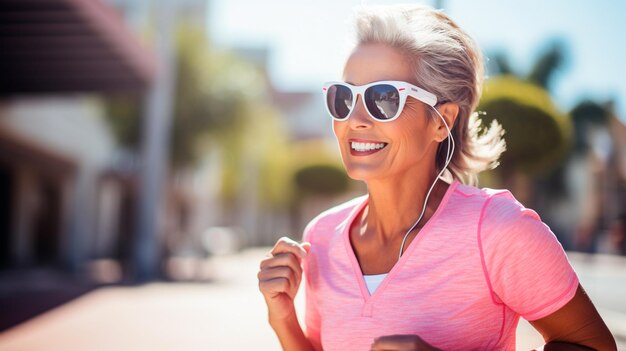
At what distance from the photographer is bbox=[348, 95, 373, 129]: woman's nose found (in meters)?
1.91

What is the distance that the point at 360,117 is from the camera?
192 centimetres

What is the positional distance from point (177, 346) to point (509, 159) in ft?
16.8

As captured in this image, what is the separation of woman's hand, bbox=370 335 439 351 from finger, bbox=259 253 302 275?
417mm

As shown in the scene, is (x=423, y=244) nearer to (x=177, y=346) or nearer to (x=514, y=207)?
(x=514, y=207)

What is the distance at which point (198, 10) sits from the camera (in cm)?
4772

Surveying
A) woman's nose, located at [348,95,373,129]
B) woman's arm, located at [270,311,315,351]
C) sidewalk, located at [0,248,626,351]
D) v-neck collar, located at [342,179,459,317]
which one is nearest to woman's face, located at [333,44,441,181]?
woman's nose, located at [348,95,373,129]

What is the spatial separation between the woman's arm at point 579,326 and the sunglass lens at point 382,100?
623 mm

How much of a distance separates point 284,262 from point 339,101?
459mm

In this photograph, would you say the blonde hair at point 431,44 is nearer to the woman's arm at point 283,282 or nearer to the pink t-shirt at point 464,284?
the pink t-shirt at point 464,284

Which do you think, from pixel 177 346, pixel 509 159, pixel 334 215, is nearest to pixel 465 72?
pixel 334 215

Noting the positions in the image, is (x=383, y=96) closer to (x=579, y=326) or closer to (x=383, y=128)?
(x=383, y=128)

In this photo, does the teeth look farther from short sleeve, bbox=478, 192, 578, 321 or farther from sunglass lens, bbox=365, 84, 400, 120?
short sleeve, bbox=478, 192, 578, 321

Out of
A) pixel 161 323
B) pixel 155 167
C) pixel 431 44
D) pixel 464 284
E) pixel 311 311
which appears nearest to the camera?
pixel 464 284

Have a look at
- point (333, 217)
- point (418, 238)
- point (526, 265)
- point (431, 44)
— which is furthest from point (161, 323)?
point (526, 265)
